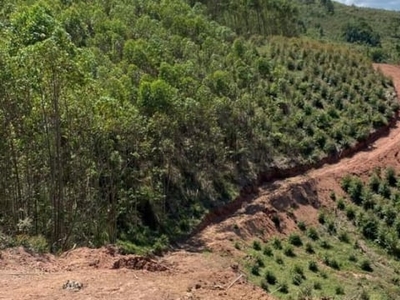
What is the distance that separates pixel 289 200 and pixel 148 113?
31.9 ft

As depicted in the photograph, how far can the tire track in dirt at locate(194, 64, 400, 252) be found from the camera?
2527cm

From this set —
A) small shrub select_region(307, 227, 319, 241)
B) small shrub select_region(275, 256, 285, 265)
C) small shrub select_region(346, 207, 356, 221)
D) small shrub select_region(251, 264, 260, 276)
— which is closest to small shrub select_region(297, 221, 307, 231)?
small shrub select_region(307, 227, 319, 241)

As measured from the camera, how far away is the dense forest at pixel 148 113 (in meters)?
16.9

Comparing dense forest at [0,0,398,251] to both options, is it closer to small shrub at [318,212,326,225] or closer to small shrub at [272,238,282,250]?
small shrub at [272,238,282,250]

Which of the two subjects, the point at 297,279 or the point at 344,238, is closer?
the point at 297,279

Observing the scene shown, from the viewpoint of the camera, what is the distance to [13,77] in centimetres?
1595

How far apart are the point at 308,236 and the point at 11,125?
15.0m

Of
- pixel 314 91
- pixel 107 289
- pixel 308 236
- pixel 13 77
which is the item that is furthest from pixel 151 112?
pixel 314 91

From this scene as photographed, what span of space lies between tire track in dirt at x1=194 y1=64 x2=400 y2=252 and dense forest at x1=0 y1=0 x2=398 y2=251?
Result: 97cm

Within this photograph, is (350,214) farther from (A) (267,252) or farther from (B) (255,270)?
(B) (255,270)

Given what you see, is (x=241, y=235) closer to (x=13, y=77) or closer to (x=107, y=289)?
(x=13, y=77)

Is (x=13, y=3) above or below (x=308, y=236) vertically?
above

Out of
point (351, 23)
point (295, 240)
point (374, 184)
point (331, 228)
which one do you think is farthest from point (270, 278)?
point (351, 23)

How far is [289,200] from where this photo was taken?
2880 centimetres
